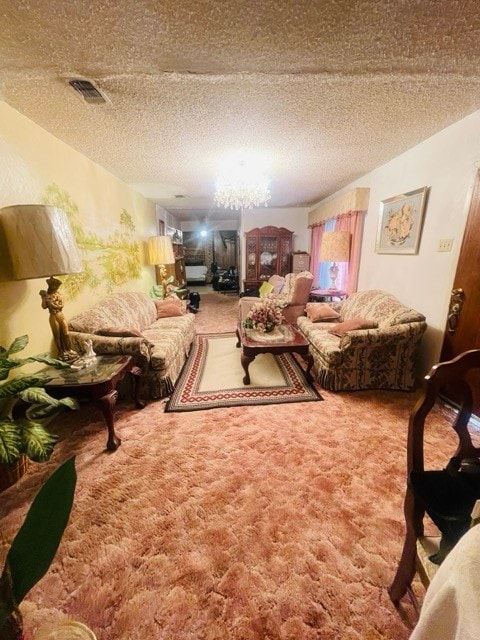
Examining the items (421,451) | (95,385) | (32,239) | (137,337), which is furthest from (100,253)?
(421,451)

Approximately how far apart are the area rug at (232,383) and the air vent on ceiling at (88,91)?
2264 millimetres

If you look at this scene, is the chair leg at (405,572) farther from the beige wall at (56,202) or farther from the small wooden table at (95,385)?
the beige wall at (56,202)

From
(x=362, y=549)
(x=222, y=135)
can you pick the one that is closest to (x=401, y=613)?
(x=362, y=549)

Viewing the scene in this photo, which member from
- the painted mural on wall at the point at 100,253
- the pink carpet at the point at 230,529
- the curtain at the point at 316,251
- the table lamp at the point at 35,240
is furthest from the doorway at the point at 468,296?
the painted mural on wall at the point at 100,253

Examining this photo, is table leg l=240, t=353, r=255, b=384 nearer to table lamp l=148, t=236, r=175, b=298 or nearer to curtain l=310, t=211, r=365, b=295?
curtain l=310, t=211, r=365, b=295

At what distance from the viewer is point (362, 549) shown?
1.15 meters

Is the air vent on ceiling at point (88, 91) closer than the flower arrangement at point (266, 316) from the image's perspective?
Yes

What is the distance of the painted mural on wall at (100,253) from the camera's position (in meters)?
2.31

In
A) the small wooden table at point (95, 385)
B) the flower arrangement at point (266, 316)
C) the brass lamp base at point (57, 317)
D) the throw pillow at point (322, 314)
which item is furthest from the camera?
the throw pillow at point (322, 314)

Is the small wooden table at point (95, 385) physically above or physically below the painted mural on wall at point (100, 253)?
below

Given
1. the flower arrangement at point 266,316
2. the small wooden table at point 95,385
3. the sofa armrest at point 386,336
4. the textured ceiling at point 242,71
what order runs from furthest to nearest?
the flower arrangement at point 266,316 → the sofa armrest at point 386,336 → the small wooden table at point 95,385 → the textured ceiling at point 242,71

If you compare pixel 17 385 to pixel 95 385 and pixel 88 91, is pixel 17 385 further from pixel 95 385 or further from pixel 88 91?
pixel 88 91

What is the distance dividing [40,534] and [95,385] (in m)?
1.28

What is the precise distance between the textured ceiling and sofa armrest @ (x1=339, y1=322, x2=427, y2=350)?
164cm
